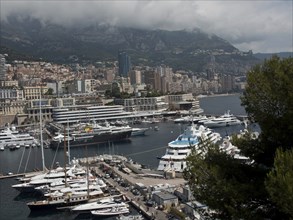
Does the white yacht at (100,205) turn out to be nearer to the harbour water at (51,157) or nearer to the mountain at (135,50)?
the harbour water at (51,157)

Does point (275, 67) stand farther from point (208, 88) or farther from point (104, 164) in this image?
point (208, 88)

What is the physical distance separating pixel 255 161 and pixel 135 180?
15999 mm

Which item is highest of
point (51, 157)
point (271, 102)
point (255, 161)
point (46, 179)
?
point (271, 102)

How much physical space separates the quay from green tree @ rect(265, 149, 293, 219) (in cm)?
1130

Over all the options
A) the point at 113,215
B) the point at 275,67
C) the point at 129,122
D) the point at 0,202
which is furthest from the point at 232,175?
the point at 129,122

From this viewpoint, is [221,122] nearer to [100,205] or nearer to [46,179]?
[46,179]

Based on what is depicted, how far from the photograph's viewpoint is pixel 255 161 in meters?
4.72

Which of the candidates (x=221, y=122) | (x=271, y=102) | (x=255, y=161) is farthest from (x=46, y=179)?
(x=221, y=122)

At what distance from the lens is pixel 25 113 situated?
180 feet

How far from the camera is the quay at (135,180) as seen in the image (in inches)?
621

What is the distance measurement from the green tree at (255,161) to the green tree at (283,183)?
0.38 metres

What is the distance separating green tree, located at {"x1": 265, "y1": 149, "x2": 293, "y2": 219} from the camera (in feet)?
11.9

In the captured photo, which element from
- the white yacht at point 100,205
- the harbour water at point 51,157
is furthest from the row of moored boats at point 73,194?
the harbour water at point 51,157

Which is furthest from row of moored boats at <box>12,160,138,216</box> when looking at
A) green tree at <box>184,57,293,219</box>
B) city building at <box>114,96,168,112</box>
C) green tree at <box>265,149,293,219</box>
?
city building at <box>114,96,168,112</box>
